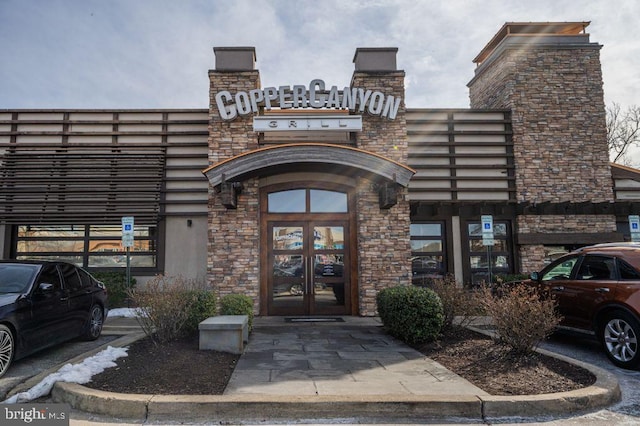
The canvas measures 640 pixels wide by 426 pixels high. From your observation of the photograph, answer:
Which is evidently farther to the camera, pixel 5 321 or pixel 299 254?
pixel 299 254

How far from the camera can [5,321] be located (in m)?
5.73

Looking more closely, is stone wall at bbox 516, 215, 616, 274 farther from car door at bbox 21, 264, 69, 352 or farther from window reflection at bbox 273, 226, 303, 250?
car door at bbox 21, 264, 69, 352

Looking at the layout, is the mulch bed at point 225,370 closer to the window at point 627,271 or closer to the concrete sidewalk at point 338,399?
the concrete sidewalk at point 338,399

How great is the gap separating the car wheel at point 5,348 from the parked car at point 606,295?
8.60m

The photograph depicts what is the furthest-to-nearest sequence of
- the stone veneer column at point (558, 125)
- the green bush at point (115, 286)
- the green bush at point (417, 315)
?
the stone veneer column at point (558, 125), the green bush at point (115, 286), the green bush at point (417, 315)

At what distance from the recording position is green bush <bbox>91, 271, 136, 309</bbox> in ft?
38.8

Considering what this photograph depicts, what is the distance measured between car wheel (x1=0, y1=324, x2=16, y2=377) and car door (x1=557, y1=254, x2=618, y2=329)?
8.66 metres

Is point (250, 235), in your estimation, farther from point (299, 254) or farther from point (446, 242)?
point (446, 242)

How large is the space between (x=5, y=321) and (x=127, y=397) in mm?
2441

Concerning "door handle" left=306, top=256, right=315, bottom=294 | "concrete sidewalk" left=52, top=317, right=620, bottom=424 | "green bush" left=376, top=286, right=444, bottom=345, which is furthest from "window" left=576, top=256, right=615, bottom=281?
"door handle" left=306, top=256, right=315, bottom=294

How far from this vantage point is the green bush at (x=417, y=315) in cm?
752

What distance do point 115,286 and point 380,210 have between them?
7.50 m

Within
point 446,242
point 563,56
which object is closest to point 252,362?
point 446,242

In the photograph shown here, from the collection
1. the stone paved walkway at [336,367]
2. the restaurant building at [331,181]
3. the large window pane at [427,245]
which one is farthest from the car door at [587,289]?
the large window pane at [427,245]
